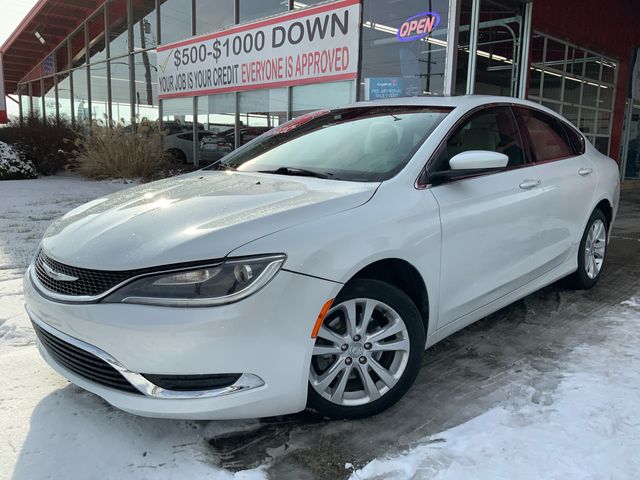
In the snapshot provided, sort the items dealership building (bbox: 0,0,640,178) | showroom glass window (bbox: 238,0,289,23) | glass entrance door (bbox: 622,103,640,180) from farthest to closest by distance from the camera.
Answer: glass entrance door (bbox: 622,103,640,180) → showroom glass window (bbox: 238,0,289,23) → dealership building (bbox: 0,0,640,178)

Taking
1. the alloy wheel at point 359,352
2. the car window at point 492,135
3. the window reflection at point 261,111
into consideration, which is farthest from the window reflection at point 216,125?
the alloy wheel at point 359,352

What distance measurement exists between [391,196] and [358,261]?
17.1 inches

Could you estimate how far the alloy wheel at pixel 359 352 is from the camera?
7.52ft

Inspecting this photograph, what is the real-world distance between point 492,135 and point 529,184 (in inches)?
15.4

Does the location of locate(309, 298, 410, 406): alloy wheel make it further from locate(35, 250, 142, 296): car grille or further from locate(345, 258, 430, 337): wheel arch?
locate(35, 250, 142, 296): car grille

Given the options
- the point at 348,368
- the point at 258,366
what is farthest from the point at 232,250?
the point at 348,368

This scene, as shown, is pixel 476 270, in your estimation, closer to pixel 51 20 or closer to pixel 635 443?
pixel 635 443

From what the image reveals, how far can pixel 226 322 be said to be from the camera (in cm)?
197

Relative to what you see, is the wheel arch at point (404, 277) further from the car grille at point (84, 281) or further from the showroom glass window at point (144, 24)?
the showroom glass window at point (144, 24)

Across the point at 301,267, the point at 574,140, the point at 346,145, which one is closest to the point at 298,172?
the point at 346,145

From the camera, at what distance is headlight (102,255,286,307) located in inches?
78.4

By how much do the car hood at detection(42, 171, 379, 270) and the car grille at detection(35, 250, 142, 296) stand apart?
0.03 metres

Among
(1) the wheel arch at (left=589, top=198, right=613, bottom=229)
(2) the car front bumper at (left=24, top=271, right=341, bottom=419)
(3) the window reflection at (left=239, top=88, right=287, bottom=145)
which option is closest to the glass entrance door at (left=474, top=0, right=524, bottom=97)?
(3) the window reflection at (left=239, top=88, right=287, bottom=145)

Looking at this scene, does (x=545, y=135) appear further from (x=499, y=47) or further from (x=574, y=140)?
(x=499, y=47)
